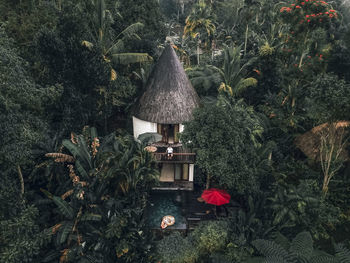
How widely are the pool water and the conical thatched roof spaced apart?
5363 millimetres

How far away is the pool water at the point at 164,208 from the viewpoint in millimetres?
16631

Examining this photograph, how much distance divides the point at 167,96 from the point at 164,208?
8.03m

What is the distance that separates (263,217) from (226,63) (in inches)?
562

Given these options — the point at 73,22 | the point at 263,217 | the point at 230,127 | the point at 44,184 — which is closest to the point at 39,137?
the point at 44,184

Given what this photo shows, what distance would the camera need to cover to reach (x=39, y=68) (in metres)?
18.2

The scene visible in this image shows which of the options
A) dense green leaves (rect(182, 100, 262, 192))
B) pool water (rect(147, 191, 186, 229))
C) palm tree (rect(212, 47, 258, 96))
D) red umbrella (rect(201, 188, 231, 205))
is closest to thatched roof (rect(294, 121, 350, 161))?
palm tree (rect(212, 47, 258, 96))

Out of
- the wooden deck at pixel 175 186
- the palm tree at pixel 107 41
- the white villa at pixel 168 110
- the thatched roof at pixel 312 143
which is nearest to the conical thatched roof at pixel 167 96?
the white villa at pixel 168 110

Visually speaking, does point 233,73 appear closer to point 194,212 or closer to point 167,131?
point 167,131

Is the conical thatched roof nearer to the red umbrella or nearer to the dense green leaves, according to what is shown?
the dense green leaves

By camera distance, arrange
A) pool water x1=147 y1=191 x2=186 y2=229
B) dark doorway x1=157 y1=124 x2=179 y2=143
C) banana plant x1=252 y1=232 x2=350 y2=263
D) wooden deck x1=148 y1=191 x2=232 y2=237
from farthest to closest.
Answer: dark doorway x1=157 y1=124 x2=179 y2=143
pool water x1=147 y1=191 x2=186 y2=229
wooden deck x1=148 y1=191 x2=232 y2=237
banana plant x1=252 y1=232 x2=350 y2=263

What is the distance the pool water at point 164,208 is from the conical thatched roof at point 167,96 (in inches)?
211

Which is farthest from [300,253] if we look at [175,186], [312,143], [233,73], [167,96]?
[233,73]

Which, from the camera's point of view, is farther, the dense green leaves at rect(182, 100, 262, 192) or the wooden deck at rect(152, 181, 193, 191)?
the wooden deck at rect(152, 181, 193, 191)

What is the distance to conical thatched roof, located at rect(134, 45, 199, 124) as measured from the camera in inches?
763
